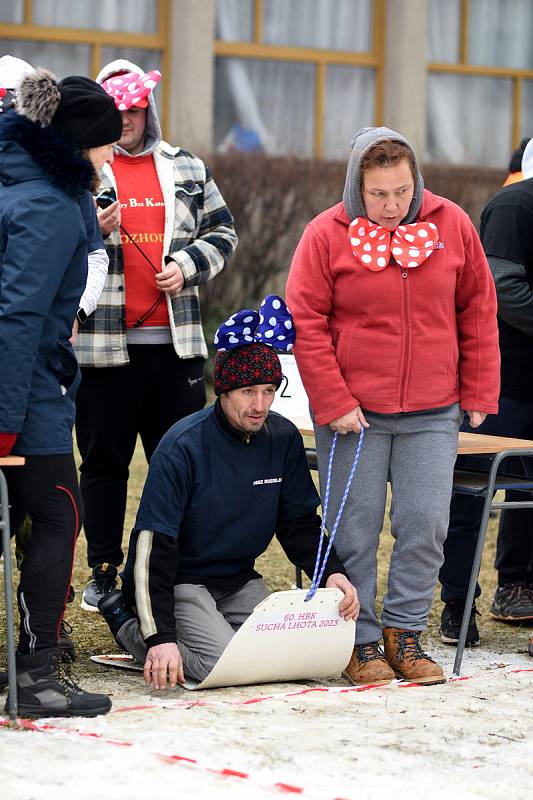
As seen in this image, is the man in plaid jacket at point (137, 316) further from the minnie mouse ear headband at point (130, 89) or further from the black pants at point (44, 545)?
the black pants at point (44, 545)

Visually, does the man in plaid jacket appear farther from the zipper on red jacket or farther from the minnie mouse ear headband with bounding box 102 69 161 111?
the zipper on red jacket

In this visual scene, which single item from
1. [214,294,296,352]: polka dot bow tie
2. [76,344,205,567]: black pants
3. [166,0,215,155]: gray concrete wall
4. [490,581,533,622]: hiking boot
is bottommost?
[490,581,533,622]: hiking boot

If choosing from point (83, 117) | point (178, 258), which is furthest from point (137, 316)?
point (83, 117)

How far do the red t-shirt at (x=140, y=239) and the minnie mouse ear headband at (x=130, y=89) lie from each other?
Result: 0.28 m

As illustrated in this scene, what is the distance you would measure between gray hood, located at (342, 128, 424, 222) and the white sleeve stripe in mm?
1278

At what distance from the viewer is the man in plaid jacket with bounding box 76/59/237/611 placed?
5.45 meters

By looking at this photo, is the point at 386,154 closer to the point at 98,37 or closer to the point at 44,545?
the point at 44,545

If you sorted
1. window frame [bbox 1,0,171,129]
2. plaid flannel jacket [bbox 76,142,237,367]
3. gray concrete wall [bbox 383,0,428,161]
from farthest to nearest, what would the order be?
gray concrete wall [bbox 383,0,428,161], window frame [bbox 1,0,171,129], plaid flannel jacket [bbox 76,142,237,367]

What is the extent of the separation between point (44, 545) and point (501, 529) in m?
2.46

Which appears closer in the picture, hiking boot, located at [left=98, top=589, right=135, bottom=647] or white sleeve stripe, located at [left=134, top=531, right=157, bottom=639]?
white sleeve stripe, located at [left=134, top=531, right=157, bottom=639]

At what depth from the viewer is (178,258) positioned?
5.50m

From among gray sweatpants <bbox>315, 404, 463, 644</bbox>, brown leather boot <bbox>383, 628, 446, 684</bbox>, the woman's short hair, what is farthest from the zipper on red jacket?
brown leather boot <bbox>383, 628, 446, 684</bbox>

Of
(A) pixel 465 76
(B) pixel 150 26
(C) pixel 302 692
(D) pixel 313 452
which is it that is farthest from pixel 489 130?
(C) pixel 302 692

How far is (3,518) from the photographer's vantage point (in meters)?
4.12
